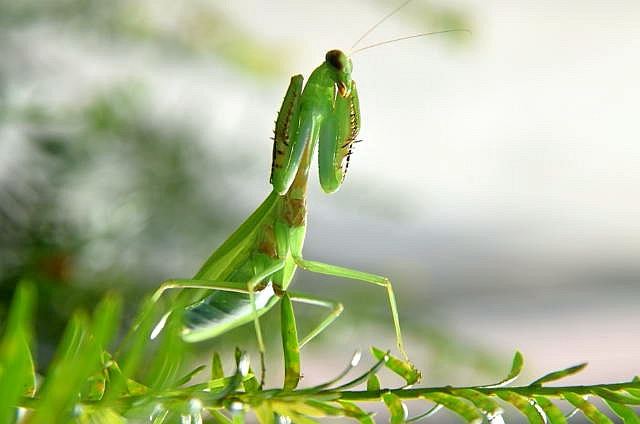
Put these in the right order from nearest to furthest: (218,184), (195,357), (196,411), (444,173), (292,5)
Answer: (196,411), (195,357), (218,184), (292,5), (444,173)

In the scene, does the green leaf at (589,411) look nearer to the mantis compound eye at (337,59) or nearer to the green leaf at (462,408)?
the green leaf at (462,408)

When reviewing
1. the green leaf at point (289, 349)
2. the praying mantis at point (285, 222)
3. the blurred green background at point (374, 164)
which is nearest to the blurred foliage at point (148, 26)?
the blurred green background at point (374, 164)

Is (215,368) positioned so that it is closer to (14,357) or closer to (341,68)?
(14,357)

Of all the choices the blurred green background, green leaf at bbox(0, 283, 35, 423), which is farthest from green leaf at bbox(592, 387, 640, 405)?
the blurred green background

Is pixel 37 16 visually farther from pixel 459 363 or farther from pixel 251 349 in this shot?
pixel 459 363

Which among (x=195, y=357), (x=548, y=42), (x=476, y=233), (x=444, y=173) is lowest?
(x=195, y=357)

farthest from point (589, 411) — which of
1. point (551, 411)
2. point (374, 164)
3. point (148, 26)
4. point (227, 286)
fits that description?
point (374, 164)

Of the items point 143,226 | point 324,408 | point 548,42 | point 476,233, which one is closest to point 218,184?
point 143,226

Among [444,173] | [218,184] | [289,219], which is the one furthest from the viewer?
[444,173]
